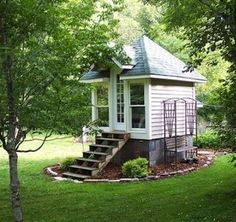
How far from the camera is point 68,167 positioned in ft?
41.8

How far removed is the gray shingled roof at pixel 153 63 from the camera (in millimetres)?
12828

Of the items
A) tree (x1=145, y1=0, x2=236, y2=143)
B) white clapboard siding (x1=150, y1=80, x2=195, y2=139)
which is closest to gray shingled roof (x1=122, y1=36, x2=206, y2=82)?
white clapboard siding (x1=150, y1=80, x2=195, y2=139)

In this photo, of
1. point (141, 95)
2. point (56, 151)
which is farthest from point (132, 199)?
point (56, 151)

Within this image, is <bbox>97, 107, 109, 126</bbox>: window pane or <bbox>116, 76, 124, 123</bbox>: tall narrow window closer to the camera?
<bbox>116, 76, 124, 123</bbox>: tall narrow window

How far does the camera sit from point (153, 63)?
13180 mm

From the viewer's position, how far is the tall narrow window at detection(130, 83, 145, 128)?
13.2 meters

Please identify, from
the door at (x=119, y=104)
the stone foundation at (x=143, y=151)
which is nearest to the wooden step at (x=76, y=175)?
the stone foundation at (x=143, y=151)

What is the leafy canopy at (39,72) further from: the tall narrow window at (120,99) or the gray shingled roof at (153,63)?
the tall narrow window at (120,99)

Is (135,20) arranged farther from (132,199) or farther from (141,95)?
(132,199)

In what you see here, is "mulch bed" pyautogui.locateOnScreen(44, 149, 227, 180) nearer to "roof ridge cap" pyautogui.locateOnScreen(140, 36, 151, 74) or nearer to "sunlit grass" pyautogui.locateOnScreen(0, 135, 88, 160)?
"sunlit grass" pyautogui.locateOnScreen(0, 135, 88, 160)

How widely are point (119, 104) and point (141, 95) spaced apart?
3.43ft

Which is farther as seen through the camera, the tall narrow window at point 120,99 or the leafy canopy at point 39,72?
the tall narrow window at point 120,99

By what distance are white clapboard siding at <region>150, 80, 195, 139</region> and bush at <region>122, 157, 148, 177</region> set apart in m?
1.66

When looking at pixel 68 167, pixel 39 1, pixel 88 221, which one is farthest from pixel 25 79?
pixel 68 167
